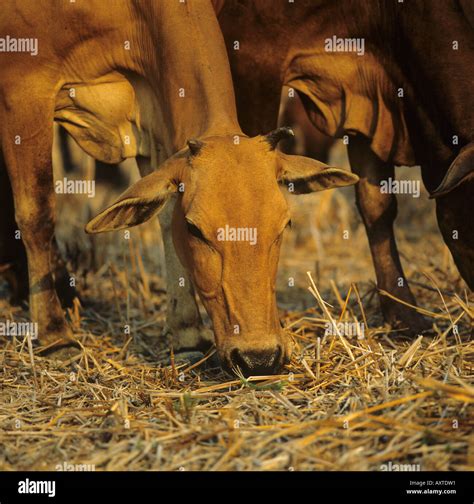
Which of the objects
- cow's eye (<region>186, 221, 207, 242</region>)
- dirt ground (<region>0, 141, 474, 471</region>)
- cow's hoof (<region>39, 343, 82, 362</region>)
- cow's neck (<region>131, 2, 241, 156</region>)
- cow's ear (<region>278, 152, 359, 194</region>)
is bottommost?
dirt ground (<region>0, 141, 474, 471</region>)

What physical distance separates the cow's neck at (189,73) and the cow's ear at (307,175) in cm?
32

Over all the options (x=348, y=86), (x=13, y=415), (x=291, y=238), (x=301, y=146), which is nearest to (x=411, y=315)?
(x=348, y=86)

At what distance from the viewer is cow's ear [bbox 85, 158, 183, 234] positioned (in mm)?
5145

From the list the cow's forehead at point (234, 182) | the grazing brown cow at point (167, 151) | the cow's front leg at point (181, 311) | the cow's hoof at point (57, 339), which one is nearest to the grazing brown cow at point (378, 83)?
the grazing brown cow at point (167, 151)

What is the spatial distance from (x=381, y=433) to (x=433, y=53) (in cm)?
264

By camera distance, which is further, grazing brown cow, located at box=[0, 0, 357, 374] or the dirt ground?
grazing brown cow, located at box=[0, 0, 357, 374]

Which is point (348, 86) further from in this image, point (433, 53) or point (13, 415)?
point (13, 415)

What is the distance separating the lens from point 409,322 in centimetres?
661

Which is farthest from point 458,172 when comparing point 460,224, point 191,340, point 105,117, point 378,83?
point 105,117

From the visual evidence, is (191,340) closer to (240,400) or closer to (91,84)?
(240,400)

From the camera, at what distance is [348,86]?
6746 mm

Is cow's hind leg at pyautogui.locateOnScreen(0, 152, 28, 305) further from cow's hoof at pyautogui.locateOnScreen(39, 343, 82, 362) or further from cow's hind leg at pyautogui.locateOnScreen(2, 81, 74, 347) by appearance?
cow's hoof at pyautogui.locateOnScreen(39, 343, 82, 362)

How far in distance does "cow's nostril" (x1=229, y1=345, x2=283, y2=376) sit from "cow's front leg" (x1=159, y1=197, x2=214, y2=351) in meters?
1.36

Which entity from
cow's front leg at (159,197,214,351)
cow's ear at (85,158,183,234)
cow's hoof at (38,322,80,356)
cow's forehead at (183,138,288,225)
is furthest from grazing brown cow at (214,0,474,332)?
cow's hoof at (38,322,80,356)
